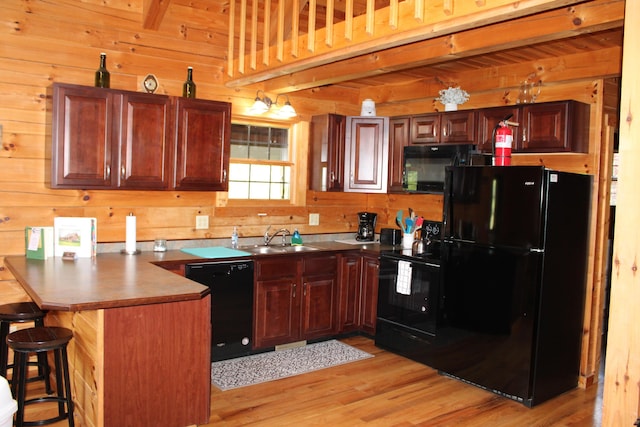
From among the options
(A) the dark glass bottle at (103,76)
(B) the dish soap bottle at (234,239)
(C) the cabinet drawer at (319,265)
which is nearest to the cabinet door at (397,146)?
(C) the cabinet drawer at (319,265)

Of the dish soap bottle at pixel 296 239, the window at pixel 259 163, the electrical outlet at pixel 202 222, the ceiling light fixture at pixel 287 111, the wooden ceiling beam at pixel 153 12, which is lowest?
the dish soap bottle at pixel 296 239

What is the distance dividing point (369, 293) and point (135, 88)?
2657 mm

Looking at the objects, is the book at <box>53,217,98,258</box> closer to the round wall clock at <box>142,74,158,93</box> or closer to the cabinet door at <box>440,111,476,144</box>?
the round wall clock at <box>142,74,158,93</box>

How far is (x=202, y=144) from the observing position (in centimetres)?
439

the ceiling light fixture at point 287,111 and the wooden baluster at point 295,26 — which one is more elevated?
the wooden baluster at point 295,26

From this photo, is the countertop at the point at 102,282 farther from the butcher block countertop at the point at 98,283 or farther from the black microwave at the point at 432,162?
the black microwave at the point at 432,162

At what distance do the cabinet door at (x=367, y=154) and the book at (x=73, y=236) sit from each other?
7.71ft

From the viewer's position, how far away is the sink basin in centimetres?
470

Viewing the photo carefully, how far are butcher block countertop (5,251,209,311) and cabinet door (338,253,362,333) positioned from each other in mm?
1726

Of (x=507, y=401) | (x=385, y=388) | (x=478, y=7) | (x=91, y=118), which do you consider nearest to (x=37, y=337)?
(x=91, y=118)

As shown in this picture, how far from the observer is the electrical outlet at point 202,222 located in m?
4.79

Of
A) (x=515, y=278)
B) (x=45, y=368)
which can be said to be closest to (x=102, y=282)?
(x=45, y=368)

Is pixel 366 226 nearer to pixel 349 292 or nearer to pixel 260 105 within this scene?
pixel 349 292

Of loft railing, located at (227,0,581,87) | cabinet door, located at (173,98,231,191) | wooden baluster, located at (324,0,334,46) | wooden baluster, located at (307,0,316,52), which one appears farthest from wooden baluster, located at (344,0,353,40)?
cabinet door, located at (173,98,231,191)
